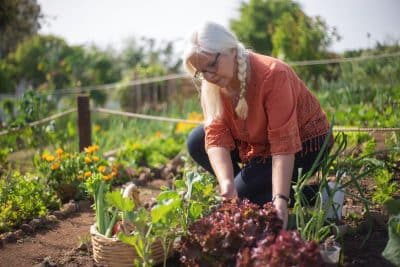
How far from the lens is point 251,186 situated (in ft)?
8.41

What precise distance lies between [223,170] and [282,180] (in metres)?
0.36

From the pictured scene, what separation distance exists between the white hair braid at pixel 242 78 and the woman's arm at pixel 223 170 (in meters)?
0.23

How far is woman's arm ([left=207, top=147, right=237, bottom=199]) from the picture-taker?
221cm

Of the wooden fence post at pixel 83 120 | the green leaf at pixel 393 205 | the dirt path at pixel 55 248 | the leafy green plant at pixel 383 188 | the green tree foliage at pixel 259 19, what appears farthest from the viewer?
the green tree foliage at pixel 259 19

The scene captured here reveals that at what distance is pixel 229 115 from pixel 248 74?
0.99 ft

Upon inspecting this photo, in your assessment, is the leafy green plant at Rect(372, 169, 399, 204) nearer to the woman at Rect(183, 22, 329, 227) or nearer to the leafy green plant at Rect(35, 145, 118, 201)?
the woman at Rect(183, 22, 329, 227)

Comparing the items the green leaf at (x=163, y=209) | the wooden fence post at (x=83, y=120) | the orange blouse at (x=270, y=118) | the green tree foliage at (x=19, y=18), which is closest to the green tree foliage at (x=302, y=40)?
the wooden fence post at (x=83, y=120)

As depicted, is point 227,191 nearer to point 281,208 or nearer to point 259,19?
point 281,208

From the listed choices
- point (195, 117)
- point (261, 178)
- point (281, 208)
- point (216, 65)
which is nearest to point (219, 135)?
point (261, 178)

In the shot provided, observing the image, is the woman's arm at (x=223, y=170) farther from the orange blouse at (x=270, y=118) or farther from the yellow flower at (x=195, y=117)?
the yellow flower at (x=195, y=117)

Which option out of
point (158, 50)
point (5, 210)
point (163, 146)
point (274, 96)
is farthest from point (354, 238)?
point (158, 50)

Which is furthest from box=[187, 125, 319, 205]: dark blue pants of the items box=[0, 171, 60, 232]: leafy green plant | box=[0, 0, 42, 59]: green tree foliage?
box=[0, 0, 42, 59]: green tree foliage

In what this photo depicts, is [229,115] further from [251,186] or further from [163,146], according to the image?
[163,146]

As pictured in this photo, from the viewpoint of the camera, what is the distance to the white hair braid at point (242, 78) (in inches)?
87.5
